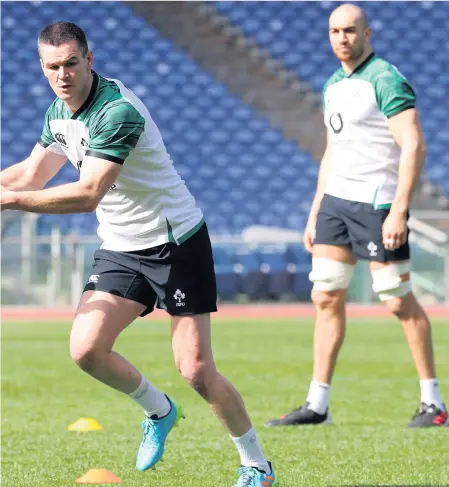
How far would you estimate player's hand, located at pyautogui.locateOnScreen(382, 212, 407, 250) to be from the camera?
5824mm

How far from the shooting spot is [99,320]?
433 cm

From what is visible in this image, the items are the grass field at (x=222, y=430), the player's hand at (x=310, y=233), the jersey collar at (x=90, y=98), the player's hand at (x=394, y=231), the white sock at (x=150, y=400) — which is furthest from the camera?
the player's hand at (x=310, y=233)

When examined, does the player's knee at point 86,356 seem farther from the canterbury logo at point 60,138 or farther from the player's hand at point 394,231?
the player's hand at point 394,231

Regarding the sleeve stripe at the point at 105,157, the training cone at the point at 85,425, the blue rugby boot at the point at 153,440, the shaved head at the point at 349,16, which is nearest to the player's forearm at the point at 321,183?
the shaved head at the point at 349,16

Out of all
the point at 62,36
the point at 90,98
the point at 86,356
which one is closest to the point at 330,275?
the point at 86,356

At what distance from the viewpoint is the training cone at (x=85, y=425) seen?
240 inches

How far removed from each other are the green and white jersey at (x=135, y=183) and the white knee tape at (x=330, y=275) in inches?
73.9

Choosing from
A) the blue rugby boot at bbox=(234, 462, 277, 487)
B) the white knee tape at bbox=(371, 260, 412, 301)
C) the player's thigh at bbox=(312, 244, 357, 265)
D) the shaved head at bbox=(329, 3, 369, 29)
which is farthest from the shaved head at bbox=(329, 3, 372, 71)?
the blue rugby boot at bbox=(234, 462, 277, 487)

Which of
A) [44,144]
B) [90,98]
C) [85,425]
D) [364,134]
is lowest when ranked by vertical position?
[85,425]

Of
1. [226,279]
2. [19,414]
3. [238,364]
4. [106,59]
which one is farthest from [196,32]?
[19,414]

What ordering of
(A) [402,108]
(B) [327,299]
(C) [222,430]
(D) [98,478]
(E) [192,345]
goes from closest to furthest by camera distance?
(E) [192,345] < (D) [98,478] < (A) [402,108] < (C) [222,430] < (B) [327,299]

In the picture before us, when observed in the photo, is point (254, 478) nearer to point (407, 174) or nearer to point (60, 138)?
point (60, 138)

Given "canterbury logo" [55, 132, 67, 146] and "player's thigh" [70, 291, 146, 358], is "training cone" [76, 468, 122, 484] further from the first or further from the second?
"canterbury logo" [55, 132, 67, 146]

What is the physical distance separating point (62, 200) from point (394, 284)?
2.66 m
